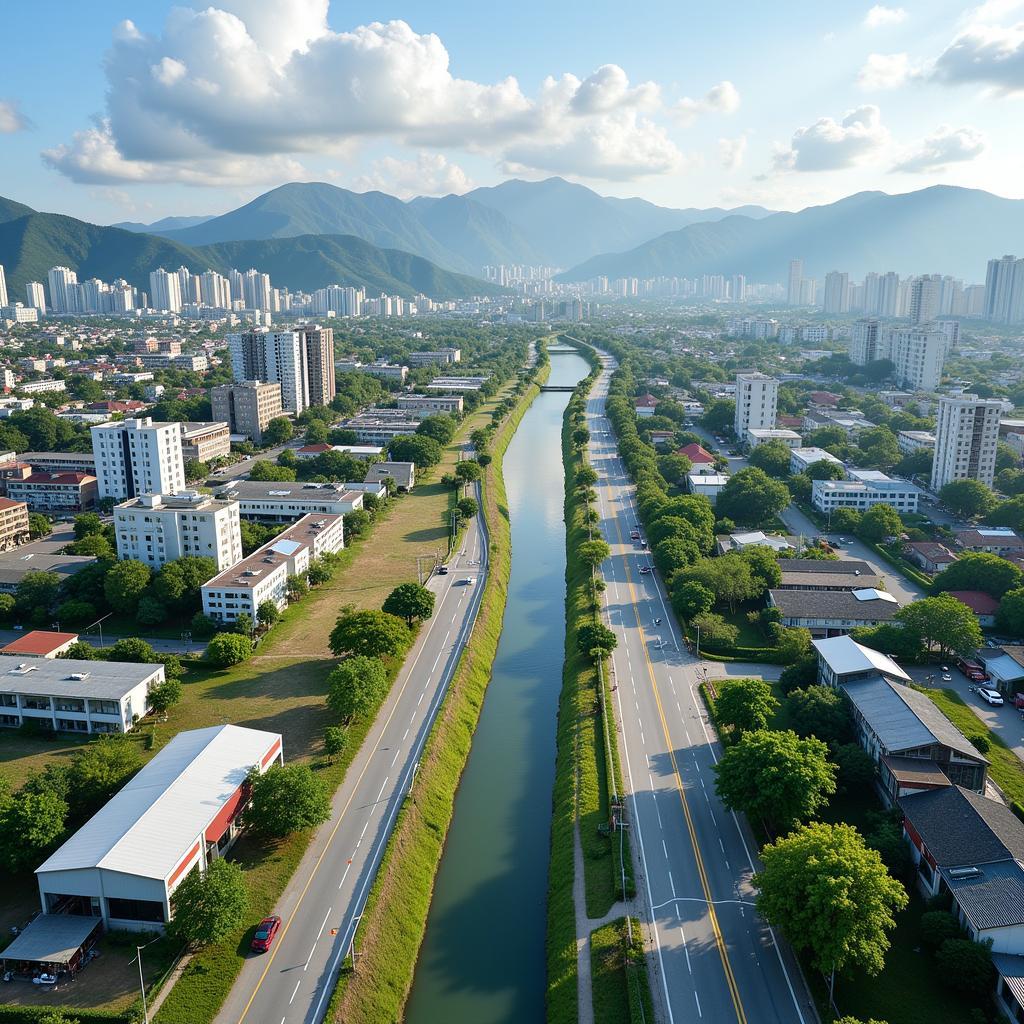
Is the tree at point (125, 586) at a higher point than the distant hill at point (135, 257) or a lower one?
lower

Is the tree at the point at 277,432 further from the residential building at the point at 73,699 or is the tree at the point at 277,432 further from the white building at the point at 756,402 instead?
the residential building at the point at 73,699

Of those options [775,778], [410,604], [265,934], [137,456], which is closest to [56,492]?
[137,456]

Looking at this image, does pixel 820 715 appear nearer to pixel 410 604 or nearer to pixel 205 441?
pixel 410 604

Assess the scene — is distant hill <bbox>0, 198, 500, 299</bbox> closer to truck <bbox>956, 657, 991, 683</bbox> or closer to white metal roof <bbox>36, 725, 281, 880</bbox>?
white metal roof <bbox>36, 725, 281, 880</bbox>

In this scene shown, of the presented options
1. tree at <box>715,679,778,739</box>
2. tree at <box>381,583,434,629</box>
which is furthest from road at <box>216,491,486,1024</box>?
tree at <box>715,679,778,739</box>

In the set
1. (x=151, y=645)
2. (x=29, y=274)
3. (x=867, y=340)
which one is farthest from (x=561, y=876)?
(x=29, y=274)

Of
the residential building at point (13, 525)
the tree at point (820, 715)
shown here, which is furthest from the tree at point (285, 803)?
the residential building at point (13, 525)
